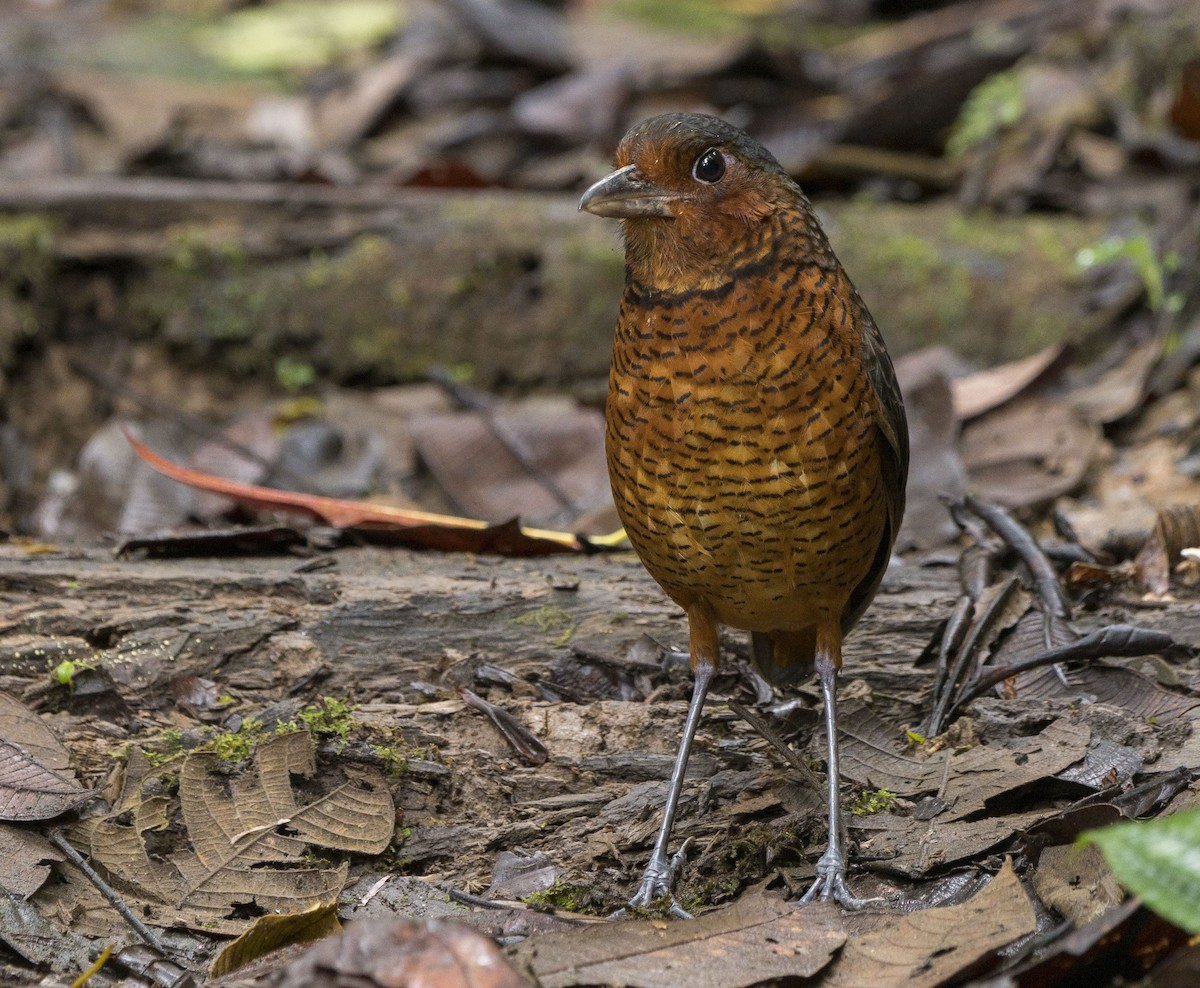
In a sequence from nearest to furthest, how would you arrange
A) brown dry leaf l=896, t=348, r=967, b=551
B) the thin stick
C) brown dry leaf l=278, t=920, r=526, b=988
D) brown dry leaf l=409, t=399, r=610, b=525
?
brown dry leaf l=278, t=920, r=526, b=988 < the thin stick < brown dry leaf l=896, t=348, r=967, b=551 < brown dry leaf l=409, t=399, r=610, b=525

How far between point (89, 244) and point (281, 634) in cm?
337

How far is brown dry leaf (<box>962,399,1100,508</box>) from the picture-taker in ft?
16.3

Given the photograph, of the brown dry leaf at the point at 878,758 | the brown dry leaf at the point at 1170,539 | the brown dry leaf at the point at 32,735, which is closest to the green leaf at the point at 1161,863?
the brown dry leaf at the point at 878,758

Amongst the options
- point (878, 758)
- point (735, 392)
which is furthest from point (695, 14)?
point (878, 758)

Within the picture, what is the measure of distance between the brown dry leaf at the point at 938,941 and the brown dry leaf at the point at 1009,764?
1.44ft

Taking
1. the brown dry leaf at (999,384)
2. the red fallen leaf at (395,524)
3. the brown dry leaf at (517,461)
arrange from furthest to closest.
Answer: the brown dry leaf at (999,384), the brown dry leaf at (517,461), the red fallen leaf at (395,524)

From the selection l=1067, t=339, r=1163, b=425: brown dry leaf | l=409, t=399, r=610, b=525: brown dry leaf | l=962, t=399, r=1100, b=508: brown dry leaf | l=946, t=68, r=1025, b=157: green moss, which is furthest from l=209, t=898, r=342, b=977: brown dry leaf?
l=946, t=68, r=1025, b=157: green moss

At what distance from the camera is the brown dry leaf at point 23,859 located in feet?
9.55

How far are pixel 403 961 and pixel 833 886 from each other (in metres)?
1.12

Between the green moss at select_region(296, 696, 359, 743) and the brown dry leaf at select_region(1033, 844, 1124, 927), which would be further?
the green moss at select_region(296, 696, 359, 743)

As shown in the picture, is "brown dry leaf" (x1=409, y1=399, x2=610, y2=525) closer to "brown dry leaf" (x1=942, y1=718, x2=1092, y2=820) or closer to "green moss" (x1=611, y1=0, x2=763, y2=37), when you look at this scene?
"brown dry leaf" (x1=942, y1=718, x2=1092, y2=820)

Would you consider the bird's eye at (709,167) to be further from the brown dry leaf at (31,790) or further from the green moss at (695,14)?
the green moss at (695,14)

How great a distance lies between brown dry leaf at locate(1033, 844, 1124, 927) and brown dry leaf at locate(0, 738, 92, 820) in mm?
2080

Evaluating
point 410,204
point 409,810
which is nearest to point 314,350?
point 410,204
